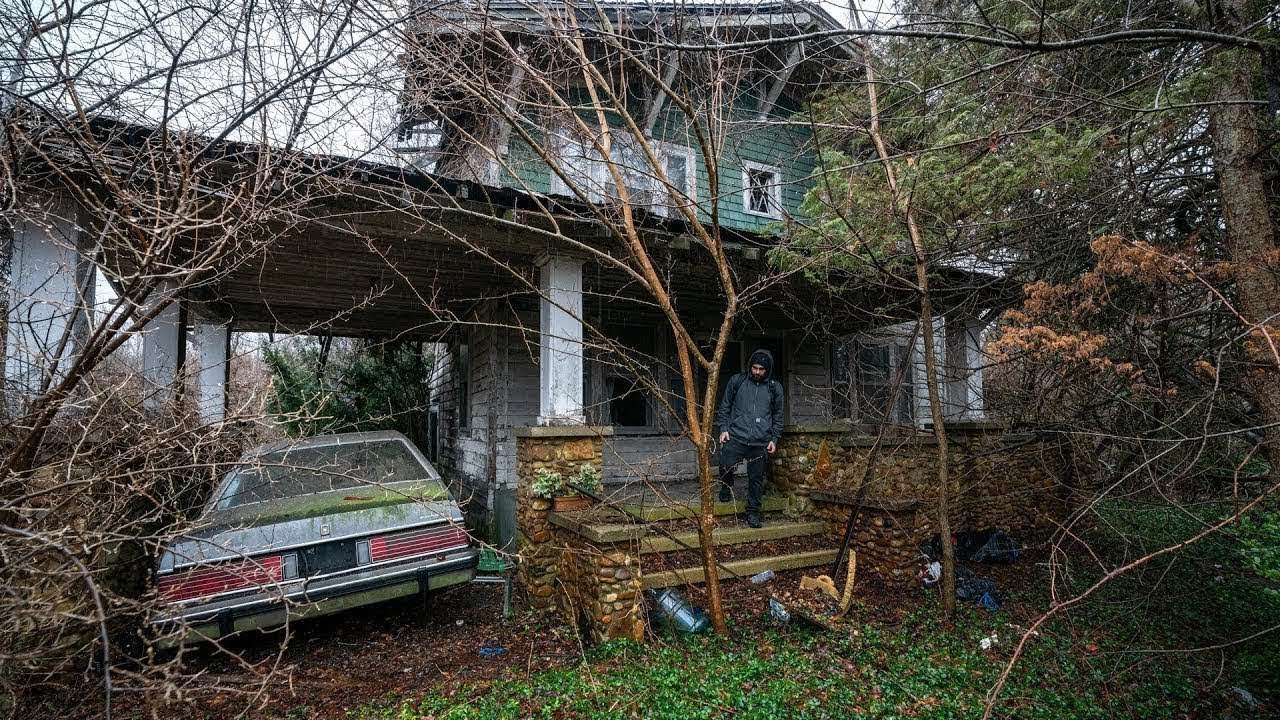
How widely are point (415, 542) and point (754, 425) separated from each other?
318 centimetres

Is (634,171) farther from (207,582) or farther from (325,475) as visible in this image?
(207,582)

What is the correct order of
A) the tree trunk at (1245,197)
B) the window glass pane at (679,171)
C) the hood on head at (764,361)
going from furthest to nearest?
1. the window glass pane at (679,171)
2. the hood on head at (764,361)
3. the tree trunk at (1245,197)

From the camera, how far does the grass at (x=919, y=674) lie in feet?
12.2

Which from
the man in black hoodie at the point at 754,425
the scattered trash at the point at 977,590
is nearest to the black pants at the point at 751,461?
the man in black hoodie at the point at 754,425

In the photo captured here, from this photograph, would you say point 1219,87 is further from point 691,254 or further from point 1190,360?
point 691,254

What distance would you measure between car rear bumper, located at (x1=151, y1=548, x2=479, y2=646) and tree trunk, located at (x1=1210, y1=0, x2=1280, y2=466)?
5.96 m

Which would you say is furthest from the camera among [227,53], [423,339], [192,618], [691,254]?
[423,339]

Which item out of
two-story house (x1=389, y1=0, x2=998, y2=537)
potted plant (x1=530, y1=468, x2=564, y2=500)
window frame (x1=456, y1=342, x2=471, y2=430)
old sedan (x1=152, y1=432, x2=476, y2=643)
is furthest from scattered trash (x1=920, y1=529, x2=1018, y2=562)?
window frame (x1=456, y1=342, x2=471, y2=430)

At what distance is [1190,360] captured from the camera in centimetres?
487

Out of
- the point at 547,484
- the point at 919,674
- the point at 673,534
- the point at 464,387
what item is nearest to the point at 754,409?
the point at 673,534

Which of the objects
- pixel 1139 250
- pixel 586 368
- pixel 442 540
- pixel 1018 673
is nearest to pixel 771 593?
pixel 1018 673

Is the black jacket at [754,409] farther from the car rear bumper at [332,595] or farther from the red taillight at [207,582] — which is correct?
the red taillight at [207,582]

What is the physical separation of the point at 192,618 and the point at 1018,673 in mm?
5547

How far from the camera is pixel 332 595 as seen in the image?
4.56m
